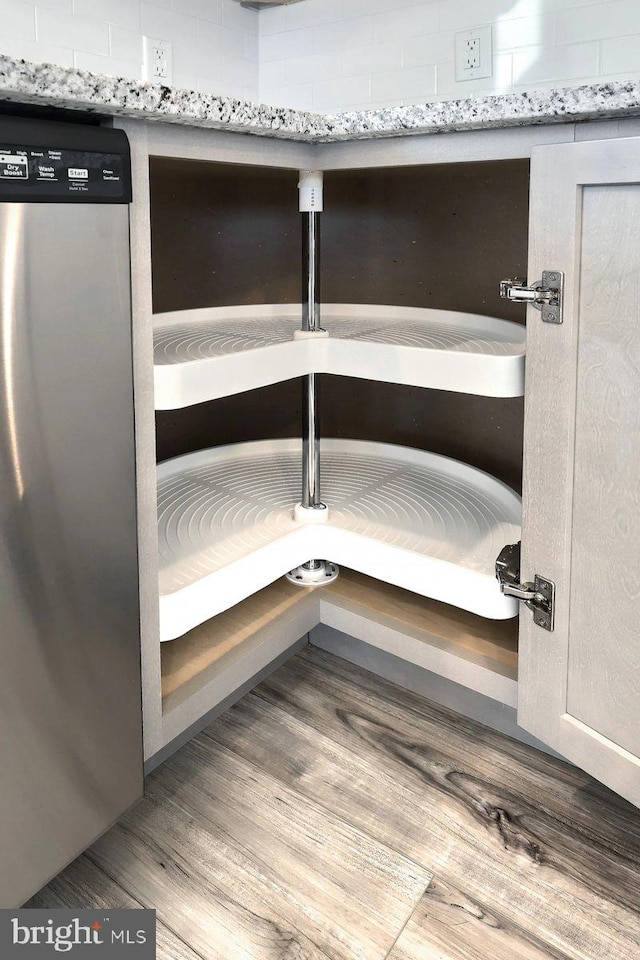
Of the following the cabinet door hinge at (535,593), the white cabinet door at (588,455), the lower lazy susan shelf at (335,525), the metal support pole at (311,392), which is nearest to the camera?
the white cabinet door at (588,455)

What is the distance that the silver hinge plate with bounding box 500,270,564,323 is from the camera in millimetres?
867

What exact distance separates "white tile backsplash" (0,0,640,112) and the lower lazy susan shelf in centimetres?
82

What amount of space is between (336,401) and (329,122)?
0.88 meters

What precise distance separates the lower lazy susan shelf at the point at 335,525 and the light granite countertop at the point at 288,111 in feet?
1.97

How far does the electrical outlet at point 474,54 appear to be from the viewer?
5.21 feet

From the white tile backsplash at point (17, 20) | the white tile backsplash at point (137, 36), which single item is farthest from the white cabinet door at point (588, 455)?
the white tile backsplash at point (17, 20)

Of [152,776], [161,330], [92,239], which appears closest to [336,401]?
[161,330]

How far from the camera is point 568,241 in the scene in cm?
85

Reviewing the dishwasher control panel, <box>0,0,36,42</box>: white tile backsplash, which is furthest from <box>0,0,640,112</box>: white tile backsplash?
the dishwasher control panel

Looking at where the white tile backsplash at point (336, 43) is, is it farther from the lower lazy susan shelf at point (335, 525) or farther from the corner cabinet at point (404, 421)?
the lower lazy susan shelf at point (335, 525)

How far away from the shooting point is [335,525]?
1.33 m

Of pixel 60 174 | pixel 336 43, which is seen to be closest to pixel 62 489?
pixel 60 174

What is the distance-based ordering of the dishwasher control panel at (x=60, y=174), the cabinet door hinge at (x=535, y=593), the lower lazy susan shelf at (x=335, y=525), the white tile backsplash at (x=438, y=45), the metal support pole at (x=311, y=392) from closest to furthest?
the dishwasher control panel at (x=60, y=174) → the cabinet door hinge at (x=535, y=593) → the lower lazy susan shelf at (x=335, y=525) → the metal support pole at (x=311, y=392) → the white tile backsplash at (x=438, y=45)

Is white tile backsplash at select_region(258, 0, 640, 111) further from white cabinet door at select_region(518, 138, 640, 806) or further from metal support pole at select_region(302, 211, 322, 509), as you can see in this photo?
white cabinet door at select_region(518, 138, 640, 806)
